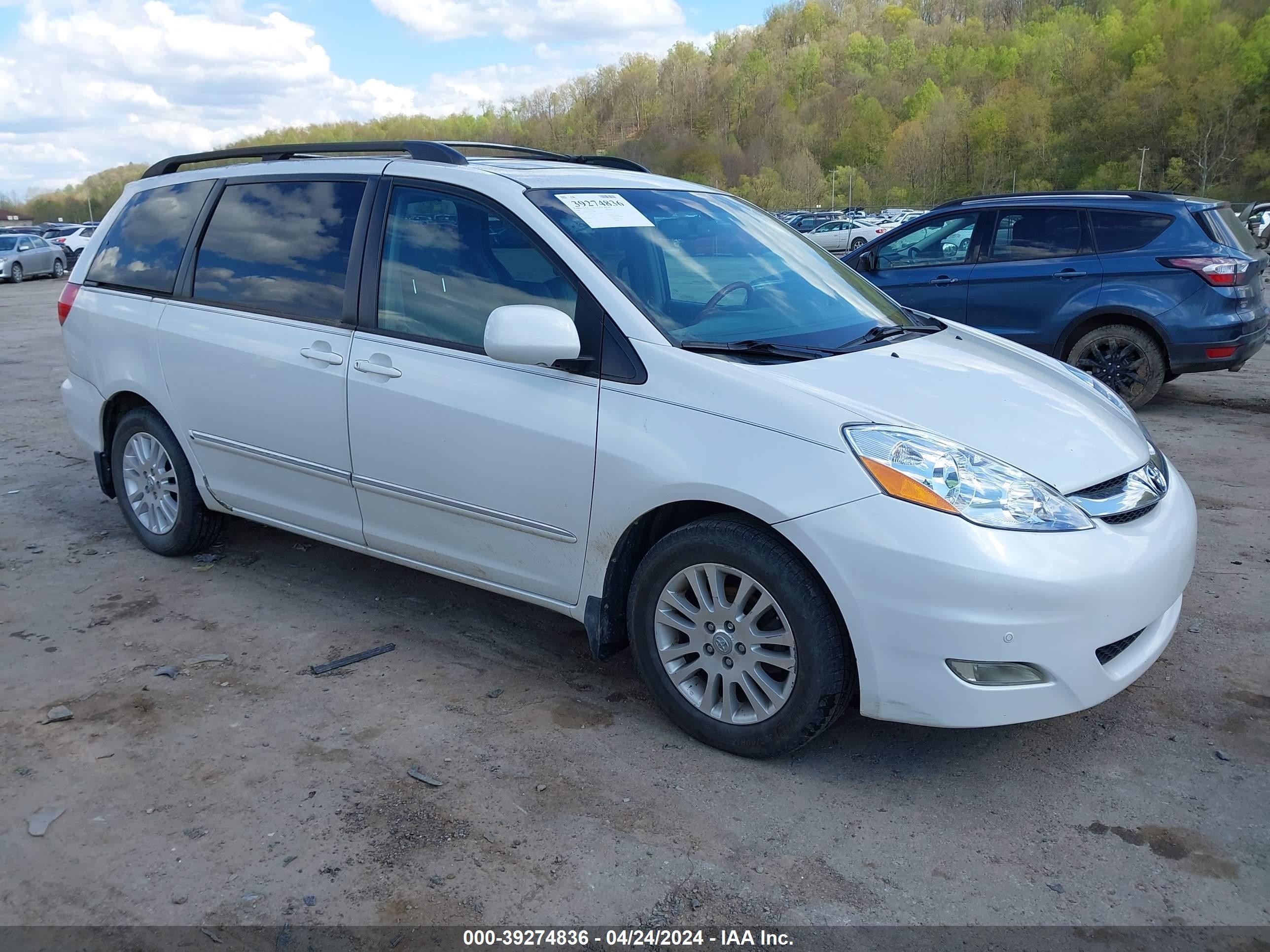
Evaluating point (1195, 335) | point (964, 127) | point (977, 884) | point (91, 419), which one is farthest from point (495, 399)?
point (964, 127)

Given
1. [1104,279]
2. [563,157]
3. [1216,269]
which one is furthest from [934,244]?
[563,157]

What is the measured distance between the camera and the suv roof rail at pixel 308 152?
4051mm

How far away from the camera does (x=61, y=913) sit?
257 centimetres

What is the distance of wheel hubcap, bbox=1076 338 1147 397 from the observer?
8219mm

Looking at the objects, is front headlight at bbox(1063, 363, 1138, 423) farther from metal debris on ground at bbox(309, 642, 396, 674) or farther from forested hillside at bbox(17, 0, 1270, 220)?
forested hillside at bbox(17, 0, 1270, 220)

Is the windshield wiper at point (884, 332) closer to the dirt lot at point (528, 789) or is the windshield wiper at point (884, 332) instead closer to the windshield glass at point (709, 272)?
the windshield glass at point (709, 272)

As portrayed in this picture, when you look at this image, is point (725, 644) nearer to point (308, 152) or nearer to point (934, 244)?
point (308, 152)

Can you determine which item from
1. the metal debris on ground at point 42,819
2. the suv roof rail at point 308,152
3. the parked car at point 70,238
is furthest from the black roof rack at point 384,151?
the parked car at point 70,238

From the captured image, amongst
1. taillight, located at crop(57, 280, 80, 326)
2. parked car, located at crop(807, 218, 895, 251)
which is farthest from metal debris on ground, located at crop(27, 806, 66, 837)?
parked car, located at crop(807, 218, 895, 251)

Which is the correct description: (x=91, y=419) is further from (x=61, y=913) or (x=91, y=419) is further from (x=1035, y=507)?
(x=1035, y=507)

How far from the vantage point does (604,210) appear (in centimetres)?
377

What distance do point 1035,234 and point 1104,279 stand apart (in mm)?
710

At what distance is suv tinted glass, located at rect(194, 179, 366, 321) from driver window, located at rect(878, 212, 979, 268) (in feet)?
20.0

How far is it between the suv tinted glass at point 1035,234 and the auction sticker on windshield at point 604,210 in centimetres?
577
